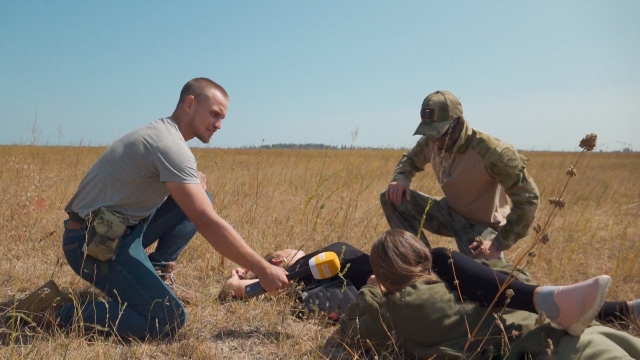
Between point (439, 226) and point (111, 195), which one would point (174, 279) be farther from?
point (439, 226)

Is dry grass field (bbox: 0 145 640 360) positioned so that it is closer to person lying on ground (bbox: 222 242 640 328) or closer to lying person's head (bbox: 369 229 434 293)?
person lying on ground (bbox: 222 242 640 328)

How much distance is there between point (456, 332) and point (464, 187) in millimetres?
1592

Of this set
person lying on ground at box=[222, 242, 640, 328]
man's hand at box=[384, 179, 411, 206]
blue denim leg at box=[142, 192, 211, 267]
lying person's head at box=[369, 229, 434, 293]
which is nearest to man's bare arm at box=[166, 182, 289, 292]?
person lying on ground at box=[222, 242, 640, 328]

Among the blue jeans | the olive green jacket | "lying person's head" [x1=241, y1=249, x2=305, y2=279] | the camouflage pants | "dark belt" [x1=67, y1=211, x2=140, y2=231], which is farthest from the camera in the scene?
the camouflage pants

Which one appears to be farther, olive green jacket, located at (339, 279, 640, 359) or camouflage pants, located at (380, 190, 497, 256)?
camouflage pants, located at (380, 190, 497, 256)

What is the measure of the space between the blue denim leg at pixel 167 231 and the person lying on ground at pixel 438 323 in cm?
143

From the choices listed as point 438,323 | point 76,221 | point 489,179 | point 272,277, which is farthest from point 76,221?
point 489,179

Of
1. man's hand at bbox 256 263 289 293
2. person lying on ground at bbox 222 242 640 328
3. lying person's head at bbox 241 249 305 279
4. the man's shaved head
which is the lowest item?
lying person's head at bbox 241 249 305 279

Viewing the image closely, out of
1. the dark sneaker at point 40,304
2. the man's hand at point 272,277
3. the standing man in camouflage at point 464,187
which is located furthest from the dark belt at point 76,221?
the standing man in camouflage at point 464,187

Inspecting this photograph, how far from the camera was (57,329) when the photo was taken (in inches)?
95.3

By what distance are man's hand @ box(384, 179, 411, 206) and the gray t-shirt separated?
1.75 meters

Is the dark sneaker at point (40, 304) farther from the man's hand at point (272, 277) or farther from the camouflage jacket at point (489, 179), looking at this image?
the camouflage jacket at point (489, 179)

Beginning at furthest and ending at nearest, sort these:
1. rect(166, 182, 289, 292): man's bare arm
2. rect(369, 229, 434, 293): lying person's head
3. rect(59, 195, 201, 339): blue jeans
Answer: rect(59, 195, 201, 339): blue jeans → rect(166, 182, 289, 292): man's bare arm → rect(369, 229, 434, 293): lying person's head

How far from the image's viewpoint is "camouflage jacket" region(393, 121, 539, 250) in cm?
320
